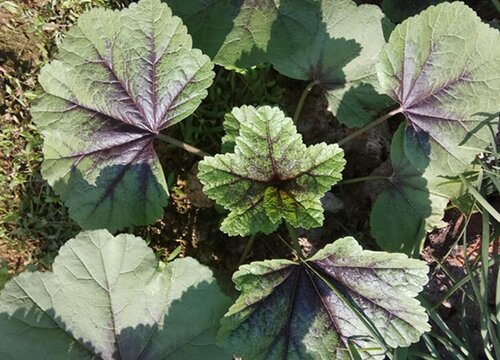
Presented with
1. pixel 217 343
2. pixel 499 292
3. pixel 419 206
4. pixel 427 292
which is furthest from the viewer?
pixel 427 292

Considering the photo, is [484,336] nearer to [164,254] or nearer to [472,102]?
[472,102]

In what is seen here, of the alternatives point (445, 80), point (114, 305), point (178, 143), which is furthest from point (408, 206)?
point (114, 305)

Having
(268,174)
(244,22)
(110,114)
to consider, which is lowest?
(268,174)

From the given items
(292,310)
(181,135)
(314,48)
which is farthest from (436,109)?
(181,135)

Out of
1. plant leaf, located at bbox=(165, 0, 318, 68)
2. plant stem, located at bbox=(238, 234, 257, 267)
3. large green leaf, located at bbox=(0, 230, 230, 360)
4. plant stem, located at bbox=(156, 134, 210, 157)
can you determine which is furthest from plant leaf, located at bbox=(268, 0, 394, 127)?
large green leaf, located at bbox=(0, 230, 230, 360)

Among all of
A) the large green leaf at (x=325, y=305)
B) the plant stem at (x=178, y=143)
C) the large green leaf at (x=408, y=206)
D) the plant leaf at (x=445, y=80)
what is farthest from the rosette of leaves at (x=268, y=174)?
the large green leaf at (x=408, y=206)

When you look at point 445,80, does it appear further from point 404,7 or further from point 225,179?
point 225,179
